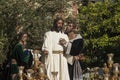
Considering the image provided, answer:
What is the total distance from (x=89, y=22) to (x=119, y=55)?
133 centimetres

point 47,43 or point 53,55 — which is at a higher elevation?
point 47,43

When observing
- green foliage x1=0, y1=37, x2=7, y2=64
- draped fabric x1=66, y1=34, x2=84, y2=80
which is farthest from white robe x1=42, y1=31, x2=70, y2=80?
green foliage x1=0, y1=37, x2=7, y2=64

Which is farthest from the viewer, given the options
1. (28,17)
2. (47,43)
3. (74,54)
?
(28,17)

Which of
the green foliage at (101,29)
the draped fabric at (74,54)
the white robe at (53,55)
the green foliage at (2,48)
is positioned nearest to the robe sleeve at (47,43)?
the white robe at (53,55)

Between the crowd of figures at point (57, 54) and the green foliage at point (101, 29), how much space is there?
4645 millimetres

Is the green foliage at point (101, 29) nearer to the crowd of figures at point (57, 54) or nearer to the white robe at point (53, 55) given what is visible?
the crowd of figures at point (57, 54)

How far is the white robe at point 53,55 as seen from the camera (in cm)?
1136

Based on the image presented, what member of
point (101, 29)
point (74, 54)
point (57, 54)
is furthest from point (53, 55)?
point (101, 29)

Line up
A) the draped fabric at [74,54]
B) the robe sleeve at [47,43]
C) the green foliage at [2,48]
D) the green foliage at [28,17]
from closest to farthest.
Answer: the robe sleeve at [47,43]
the draped fabric at [74,54]
the green foliage at [2,48]
the green foliage at [28,17]

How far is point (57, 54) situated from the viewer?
37.8 ft

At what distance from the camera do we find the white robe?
11359mm

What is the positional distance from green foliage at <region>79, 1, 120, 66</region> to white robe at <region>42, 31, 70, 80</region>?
191 inches

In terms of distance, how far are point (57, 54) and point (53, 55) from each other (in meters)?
0.09

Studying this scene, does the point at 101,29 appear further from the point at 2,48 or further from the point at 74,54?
the point at 74,54
